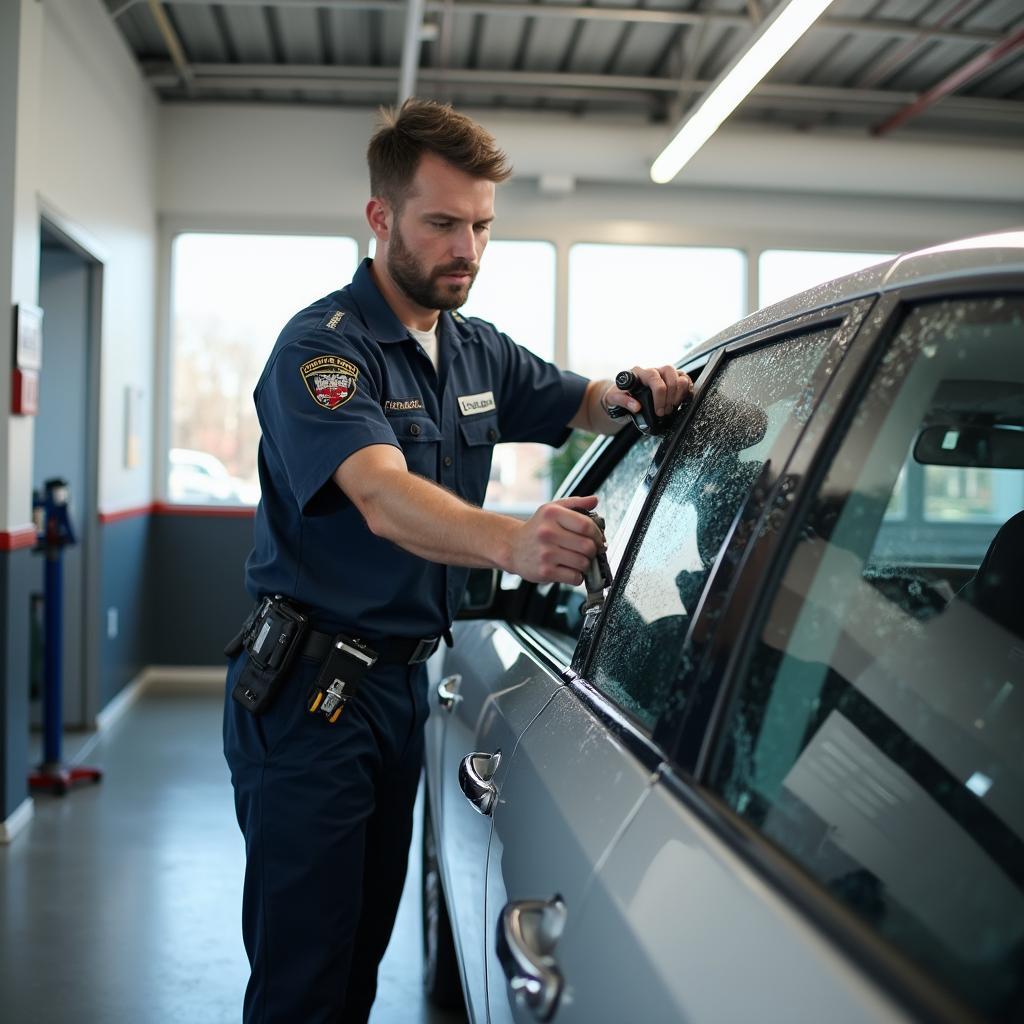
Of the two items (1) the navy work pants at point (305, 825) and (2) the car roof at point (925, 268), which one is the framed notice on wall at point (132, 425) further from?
(2) the car roof at point (925, 268)

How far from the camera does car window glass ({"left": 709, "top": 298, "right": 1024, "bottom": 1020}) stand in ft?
2.60

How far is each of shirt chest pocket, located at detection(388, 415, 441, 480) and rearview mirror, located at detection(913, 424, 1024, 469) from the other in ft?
2.57

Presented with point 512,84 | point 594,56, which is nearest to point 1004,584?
point 594,56

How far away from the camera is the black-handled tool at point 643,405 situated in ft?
4.80

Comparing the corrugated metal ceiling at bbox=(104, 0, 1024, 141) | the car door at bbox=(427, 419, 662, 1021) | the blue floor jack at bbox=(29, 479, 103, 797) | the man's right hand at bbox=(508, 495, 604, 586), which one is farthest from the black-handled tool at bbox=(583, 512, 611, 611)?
the corrugated metal ceiling at bbox=(104, 0, 1024, 141)

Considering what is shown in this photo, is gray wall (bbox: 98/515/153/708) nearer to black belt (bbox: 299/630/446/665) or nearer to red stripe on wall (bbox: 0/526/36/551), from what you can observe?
red stripe on wall (bbox: 0/526/36/551)

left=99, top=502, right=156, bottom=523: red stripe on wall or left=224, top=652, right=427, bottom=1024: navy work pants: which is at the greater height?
left=99, top=502, right=156, bottom=523: red stripe on wall

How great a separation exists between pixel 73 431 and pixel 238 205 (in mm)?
2029

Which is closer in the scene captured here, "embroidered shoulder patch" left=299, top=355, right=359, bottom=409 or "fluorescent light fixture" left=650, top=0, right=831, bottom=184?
"embroidered shoulder patch" left=299, top=355, right=359, bottom=409

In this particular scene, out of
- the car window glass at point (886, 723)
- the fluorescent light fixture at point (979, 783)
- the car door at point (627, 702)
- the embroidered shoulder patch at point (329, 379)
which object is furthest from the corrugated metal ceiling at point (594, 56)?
the fluorescent light fixture at point (979, 783)

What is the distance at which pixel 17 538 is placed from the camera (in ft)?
12.1

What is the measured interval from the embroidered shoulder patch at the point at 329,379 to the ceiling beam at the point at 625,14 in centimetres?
406

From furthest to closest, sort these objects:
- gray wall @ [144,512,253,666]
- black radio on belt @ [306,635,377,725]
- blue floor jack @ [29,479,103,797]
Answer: gray wall @ [144,512,253,666]
blue floor jack @ [29,479,103,797]
black radio on belt @ [306,635,377,725]

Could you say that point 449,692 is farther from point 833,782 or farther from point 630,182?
point 630,182
